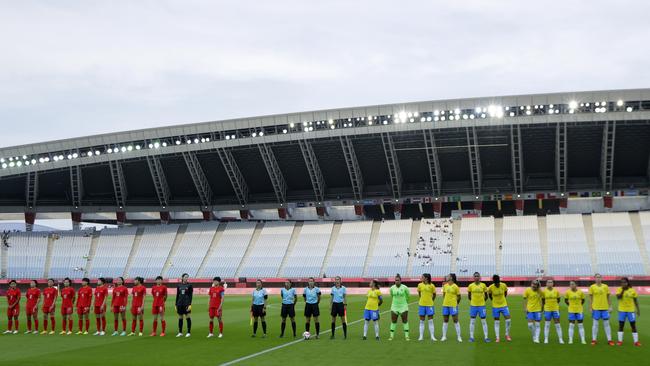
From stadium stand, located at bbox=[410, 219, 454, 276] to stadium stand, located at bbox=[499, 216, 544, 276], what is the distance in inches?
236

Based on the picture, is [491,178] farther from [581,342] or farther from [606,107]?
[581,342]

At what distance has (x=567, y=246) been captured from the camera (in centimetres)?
6769

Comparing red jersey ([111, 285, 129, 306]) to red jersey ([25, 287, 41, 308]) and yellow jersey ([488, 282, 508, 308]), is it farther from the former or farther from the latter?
yellow jersey ([488, 282, 508, 308])

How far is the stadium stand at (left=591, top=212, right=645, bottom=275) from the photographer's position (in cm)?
6309

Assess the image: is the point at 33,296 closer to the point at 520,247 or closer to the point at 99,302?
the point at 99,302

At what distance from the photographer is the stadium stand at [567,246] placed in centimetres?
6444

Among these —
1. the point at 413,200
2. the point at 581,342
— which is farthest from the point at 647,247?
the point at 581,342

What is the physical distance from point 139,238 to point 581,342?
6911cm

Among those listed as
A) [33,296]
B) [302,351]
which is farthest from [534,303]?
[33,296]

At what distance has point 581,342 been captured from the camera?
815 inches

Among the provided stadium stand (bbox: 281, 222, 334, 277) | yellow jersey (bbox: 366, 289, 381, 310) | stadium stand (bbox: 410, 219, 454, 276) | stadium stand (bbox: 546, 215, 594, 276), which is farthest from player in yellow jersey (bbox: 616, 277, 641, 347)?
stadium stand (bbox: 281, 222, 334, 277)

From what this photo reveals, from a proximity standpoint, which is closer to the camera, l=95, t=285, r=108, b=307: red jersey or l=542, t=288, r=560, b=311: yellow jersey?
l=542, t=288, r=560, b=311: yellow jersey

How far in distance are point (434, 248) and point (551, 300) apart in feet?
167

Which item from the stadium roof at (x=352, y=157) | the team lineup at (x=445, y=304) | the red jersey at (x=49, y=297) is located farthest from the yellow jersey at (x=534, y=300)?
the stadium roof at (x=352, y=157)
